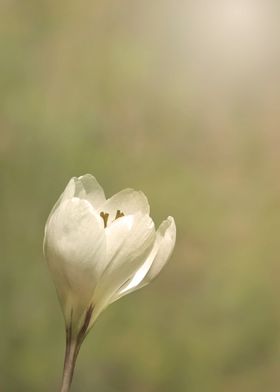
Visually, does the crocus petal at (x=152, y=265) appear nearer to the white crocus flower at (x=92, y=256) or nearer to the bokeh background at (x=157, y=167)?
the white crocus flower at (x=92, y=256)

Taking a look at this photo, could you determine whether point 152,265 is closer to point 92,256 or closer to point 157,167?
point 92,256

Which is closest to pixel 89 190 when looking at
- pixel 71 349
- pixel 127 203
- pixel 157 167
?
pixel 127 203

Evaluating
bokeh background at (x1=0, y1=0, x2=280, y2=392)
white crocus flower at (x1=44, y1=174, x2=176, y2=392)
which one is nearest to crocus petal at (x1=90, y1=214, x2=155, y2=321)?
white crocus flower at (x1=44, y1=174, x2=176, y2=392)

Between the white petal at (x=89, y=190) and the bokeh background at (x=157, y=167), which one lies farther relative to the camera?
the bokeh background at (x=157, y=167)

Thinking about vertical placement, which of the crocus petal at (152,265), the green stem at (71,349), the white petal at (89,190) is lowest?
the green stem at (71,349)

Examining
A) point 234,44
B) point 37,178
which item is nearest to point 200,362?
point 37,178

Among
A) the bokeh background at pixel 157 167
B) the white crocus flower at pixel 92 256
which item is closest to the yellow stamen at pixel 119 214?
the white crocus flower at pixel 92 256

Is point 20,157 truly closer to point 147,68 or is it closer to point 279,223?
point 147,68
